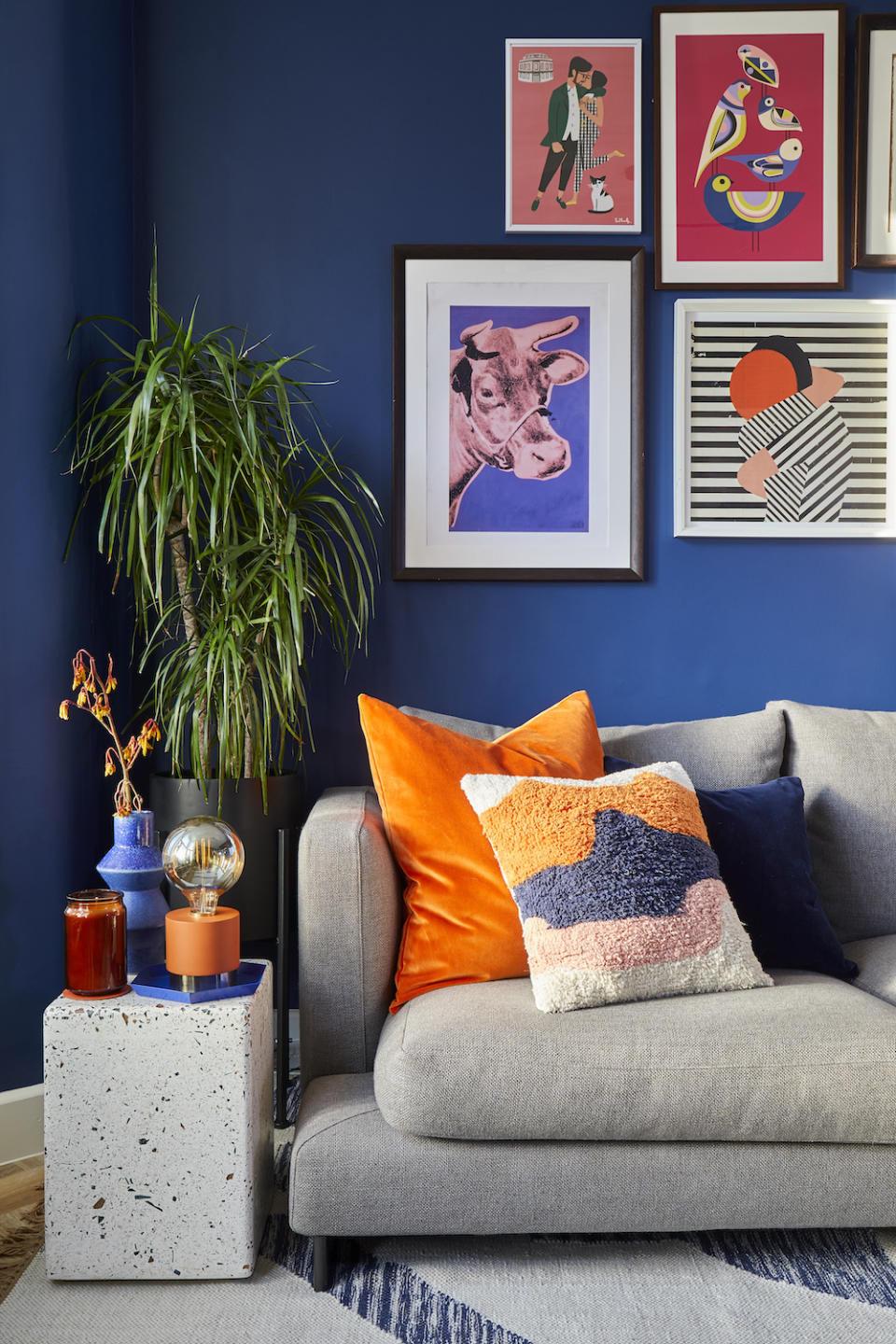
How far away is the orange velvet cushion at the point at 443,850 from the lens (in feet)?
5.81

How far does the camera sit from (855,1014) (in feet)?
5.23

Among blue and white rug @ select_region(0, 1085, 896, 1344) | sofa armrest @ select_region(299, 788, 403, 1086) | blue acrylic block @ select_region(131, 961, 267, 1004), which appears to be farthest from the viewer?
sofa armrest @ select_region(299, 788, 403, 1086)

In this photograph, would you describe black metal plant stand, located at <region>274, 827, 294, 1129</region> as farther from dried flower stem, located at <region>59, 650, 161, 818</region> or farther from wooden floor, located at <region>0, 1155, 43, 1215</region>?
wooden floor, located at <region>0, 1155, 43, 1215</region>

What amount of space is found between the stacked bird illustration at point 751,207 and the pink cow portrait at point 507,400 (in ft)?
1.51

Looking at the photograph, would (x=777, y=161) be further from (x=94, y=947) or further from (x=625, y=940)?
(x=94, y=947)

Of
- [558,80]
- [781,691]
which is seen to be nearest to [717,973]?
[781,691]

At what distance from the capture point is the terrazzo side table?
1.54 meters

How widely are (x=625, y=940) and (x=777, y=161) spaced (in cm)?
201

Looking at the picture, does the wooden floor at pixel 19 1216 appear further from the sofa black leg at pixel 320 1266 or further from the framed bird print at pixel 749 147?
the framed bird print at pixel 749 147

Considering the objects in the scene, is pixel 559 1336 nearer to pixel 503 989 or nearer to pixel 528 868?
pixel 503 989

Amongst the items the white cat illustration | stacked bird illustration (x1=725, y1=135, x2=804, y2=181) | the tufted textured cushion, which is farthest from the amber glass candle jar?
stacked bird illustration (x1=725, y1=135, x2=804, y2=181)

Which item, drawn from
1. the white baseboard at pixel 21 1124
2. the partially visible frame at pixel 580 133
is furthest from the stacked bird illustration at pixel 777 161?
the white baseboard at pixel 21 1124

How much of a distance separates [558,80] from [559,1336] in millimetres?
2626

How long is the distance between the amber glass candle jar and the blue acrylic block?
4 centimetres
